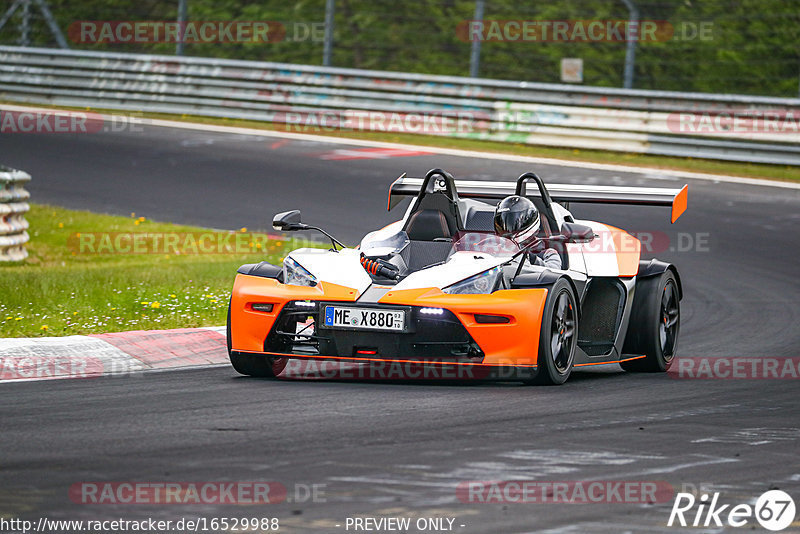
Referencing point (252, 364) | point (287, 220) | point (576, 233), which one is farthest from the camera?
point (287, 220)

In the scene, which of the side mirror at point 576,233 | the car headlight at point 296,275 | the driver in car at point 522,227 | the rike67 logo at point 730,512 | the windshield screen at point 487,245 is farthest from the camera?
the driver in car at point 522,227

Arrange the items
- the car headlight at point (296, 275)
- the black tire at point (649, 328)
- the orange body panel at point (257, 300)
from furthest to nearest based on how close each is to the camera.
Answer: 1. the black tire at point (649, 328)
2. the car headlight at point (296, 275)
3. the orange body panel at point (257, 300)

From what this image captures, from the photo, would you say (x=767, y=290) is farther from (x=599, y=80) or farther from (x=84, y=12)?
(x=84, y=12)

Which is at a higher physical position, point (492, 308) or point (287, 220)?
point (287, 220)

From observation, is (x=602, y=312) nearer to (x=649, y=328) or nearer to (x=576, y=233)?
(x=649, y=328)

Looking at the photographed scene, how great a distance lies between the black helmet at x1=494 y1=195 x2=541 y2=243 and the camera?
978 centimetres

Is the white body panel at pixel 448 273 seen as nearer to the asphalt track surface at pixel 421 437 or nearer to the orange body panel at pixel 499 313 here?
the orange body panel at pixel 499 313

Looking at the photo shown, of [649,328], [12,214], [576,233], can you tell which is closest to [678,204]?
[649,328]

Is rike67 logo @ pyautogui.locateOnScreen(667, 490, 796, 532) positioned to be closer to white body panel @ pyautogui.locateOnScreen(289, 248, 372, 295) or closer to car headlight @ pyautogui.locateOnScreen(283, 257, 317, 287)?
white body panel @ pyautogui.locateOnScreen(289, 248, 372, 295)

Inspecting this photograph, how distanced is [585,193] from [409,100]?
567 inches

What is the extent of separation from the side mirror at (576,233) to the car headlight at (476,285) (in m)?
0.88

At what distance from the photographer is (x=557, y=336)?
902cm

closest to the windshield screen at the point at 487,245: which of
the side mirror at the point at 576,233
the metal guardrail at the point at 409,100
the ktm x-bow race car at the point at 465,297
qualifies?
the ktm x-bow race car at the point at 465,297

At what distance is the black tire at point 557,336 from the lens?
28.6 feet
